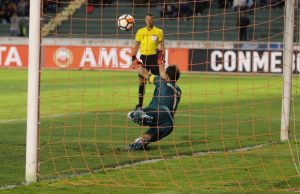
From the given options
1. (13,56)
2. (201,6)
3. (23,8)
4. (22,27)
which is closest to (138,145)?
(13,56)

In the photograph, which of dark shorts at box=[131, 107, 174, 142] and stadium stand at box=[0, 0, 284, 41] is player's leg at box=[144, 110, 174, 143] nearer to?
dark shorts at box=[131, 107, 174, 142]

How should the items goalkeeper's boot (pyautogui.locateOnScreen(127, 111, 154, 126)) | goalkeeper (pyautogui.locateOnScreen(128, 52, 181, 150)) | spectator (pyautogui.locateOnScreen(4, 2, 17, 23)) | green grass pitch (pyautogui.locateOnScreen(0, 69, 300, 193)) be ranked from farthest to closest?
spectator (pyautogui.locateOnScreen(4, 2, 17, 23)) < goalkeeper (pyautogui.locateOnScreen(128, 52, 181, 150)) < goalkeeper's boot (pyautogui.locateOnScreen(127, 111, 154, 126)) < green grass pitch (pyautogui.locateOnScreen(0, 69, 300, 193))

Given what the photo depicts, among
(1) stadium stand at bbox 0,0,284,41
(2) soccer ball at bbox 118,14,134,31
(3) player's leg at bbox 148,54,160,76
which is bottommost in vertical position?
(3) player's leg at bbox 148,54,160,76

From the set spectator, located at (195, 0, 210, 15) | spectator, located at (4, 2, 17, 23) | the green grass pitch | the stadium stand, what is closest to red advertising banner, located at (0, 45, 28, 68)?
the stadium stand

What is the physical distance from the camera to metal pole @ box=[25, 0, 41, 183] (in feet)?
35.7

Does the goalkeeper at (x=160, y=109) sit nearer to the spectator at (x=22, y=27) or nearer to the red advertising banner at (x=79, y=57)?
the red advertising banner at (x=79, y=57)

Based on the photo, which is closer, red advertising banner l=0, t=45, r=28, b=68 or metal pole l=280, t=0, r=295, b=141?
metal pole l=280, t=0, r=295, b=141

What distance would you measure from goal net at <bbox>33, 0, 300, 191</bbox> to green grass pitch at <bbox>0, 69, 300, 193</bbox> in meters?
0.02

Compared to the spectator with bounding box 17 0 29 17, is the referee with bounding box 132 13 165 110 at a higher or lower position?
lower

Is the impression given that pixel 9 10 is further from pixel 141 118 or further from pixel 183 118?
pixel 141 118

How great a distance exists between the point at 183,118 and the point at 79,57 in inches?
707

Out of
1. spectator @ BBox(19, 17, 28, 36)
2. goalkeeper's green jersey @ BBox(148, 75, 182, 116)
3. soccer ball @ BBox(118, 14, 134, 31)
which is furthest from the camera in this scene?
spectator @ BBox(19, 17, 28, 36)

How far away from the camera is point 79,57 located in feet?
121

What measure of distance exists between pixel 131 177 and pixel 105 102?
12.0m
